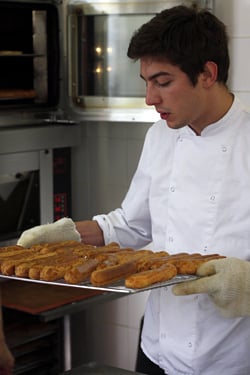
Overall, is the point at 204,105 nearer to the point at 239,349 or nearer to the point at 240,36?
the point at 239,349

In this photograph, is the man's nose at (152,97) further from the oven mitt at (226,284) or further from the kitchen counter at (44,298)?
the kitchen counter at (44,298)

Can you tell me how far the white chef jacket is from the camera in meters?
2.07

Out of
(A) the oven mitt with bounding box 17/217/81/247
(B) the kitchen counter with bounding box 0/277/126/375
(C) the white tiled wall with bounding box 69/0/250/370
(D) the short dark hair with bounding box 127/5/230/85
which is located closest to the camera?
(D) the short dark hair with bounding box 127/5/230/85

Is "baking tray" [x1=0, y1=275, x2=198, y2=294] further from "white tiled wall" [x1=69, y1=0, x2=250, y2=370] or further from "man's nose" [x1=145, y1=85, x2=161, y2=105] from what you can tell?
"white tiled wall" [x1=69, y1=0, x2=250, y2=370]

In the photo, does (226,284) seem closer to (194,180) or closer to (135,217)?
(194,180)

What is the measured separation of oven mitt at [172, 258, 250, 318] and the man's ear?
1.48 ft

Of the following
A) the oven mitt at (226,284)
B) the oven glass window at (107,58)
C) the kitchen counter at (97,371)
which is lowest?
the kitchen counter at (97,371)

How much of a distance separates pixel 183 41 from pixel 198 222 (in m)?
0.45

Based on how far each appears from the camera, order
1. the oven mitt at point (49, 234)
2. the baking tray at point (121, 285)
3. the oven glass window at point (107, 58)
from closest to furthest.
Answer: the baking tray at point (121, 285) → the oven mitt at point (49, 234) → the oven glass window at point (107, 58)

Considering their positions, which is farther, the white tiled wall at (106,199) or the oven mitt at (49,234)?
the white tiled wall at (106,199)

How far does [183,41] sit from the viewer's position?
2014 millimetres

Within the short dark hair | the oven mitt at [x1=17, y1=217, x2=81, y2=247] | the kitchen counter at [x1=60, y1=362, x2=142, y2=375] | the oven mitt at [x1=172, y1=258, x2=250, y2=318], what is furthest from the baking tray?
the short dark hair

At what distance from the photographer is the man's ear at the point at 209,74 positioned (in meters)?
2.05

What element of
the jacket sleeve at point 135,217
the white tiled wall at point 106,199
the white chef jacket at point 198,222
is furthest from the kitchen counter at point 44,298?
the white chef jacket at point 198,222
